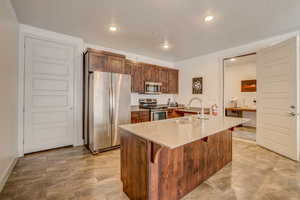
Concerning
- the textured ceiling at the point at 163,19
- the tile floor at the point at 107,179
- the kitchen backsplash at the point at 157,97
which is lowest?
the tile floor at the point at 107,179

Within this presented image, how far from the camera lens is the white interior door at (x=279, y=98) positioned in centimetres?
269

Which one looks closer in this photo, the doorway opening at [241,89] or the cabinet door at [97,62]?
the cabinet door at [97,62]

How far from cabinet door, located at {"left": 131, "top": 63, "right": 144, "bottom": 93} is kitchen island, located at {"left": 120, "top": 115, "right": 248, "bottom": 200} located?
9.25 feet

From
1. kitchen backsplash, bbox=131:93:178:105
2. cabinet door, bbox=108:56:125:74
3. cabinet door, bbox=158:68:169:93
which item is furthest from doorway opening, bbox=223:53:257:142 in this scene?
cabinet door, bbox=108:56:125:74

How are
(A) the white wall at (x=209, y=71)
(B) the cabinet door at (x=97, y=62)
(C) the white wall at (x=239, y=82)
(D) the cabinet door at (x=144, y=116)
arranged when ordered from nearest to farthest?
1. (B) the cabinet door at (x=97, y=62)
2. (A) the white wall at (x=209, y=71)
3. (D) the cabinet door at (x=144, y=116)
4. (C) the white wall at (x=239, y=82)

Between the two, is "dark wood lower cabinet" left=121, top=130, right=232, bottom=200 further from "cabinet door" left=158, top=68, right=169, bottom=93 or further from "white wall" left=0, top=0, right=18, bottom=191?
"cabinet door" left=158, top=68, right=169, bottom=93

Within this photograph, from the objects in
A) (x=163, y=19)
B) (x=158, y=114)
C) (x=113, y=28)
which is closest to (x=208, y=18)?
(x=163, y=19)

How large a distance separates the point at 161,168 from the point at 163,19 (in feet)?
8.48

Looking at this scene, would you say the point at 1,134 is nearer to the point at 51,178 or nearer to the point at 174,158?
the point at 51,178

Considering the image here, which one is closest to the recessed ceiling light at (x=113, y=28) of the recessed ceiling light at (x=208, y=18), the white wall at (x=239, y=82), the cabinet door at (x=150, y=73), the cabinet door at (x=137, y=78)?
the cabinet door at (x=137, y=78)

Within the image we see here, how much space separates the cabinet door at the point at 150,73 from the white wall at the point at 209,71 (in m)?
1.33

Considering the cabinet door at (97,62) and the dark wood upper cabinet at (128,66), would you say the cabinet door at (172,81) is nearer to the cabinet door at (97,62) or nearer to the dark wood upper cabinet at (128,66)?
the dark wood upper cabinet at (128,66)

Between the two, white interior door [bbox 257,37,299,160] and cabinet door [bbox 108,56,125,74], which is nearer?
white interior door [bbox 257,37,299,160]

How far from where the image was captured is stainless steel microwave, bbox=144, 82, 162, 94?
4.75 m
